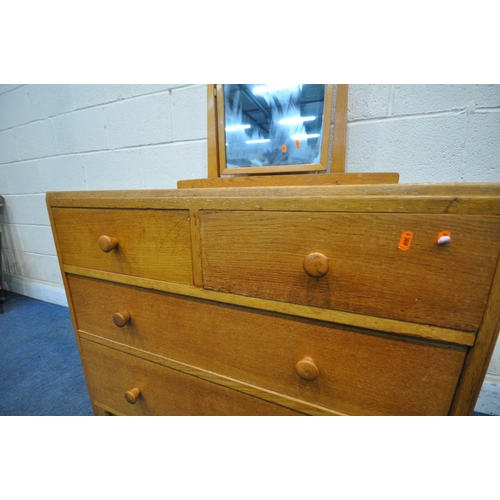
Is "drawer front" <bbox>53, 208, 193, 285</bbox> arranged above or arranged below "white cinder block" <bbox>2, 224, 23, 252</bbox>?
above

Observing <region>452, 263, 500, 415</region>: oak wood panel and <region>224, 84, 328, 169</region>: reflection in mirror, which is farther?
<region>224, 84, 328, 169</region>: reflection in mirror

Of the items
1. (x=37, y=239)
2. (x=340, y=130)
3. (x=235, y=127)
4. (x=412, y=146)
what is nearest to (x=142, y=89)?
(x=235, y=127)

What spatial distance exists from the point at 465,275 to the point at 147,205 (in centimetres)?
59

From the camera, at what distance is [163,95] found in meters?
1.04

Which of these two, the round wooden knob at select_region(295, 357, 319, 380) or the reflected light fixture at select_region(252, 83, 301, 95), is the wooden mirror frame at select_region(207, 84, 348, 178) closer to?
the reflected light fixture at select_region(252, 83, 301, 95)

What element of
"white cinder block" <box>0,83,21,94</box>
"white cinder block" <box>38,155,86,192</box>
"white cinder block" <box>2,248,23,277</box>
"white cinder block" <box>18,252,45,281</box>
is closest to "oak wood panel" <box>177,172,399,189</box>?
"white cinder block" <box>38,155,86,192</box>

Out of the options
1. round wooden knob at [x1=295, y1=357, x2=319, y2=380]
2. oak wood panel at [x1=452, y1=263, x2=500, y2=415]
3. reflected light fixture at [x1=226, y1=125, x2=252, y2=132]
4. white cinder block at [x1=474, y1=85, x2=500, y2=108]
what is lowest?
round wooden knob at [x1=295, y1=357, x2=319, y2=380]

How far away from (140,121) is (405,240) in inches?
49.8

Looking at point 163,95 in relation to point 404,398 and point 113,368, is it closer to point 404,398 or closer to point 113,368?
point 113,368

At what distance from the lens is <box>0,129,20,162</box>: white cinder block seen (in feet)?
5.11

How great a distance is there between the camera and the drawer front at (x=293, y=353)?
1.29 ft

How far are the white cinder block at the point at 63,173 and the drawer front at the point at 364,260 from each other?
54.5 inches

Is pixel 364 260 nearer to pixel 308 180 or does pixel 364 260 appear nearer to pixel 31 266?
pixel 308 180

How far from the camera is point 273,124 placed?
77 centimetres
